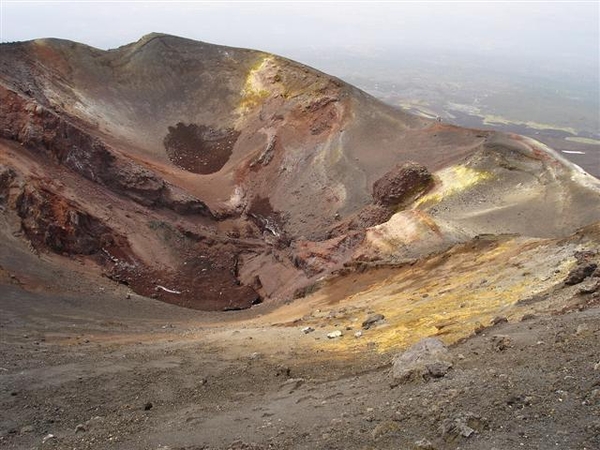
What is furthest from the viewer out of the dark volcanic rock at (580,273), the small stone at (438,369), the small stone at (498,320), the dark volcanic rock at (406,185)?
the dark volcanic rock at (406,185)

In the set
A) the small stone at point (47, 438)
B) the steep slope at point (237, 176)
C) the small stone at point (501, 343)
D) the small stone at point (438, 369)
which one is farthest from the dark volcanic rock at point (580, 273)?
the small stone at point (47, 438)

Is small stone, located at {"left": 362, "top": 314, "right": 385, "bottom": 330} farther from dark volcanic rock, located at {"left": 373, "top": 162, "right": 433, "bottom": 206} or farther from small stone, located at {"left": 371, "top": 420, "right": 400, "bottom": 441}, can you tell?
dark volcanic rock, located at {"left": 373, "top": 162, "right": 433, "bottom": 206}

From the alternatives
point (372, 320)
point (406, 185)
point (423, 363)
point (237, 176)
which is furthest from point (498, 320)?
point (237, 176)

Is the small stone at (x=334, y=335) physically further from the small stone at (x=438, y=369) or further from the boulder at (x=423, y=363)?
the small stone at (x=438, y=369)

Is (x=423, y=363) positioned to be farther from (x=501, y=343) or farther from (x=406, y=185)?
(x=406, y=185)

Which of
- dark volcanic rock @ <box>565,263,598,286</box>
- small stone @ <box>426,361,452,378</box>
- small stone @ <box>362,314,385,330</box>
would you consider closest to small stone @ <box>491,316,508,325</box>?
dark volcanic rock @ <box>565,263,598,286</box>

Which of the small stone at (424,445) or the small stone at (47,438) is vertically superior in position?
the small stone at (424,445)

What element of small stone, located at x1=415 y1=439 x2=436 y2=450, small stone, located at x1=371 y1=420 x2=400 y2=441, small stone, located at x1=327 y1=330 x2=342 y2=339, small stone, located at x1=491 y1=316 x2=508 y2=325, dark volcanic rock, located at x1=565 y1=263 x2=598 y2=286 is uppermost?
dark volcanic rock, located at x1=565 y1=263 x2=598 y2=286

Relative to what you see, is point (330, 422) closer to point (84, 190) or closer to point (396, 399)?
point (396, 399)
